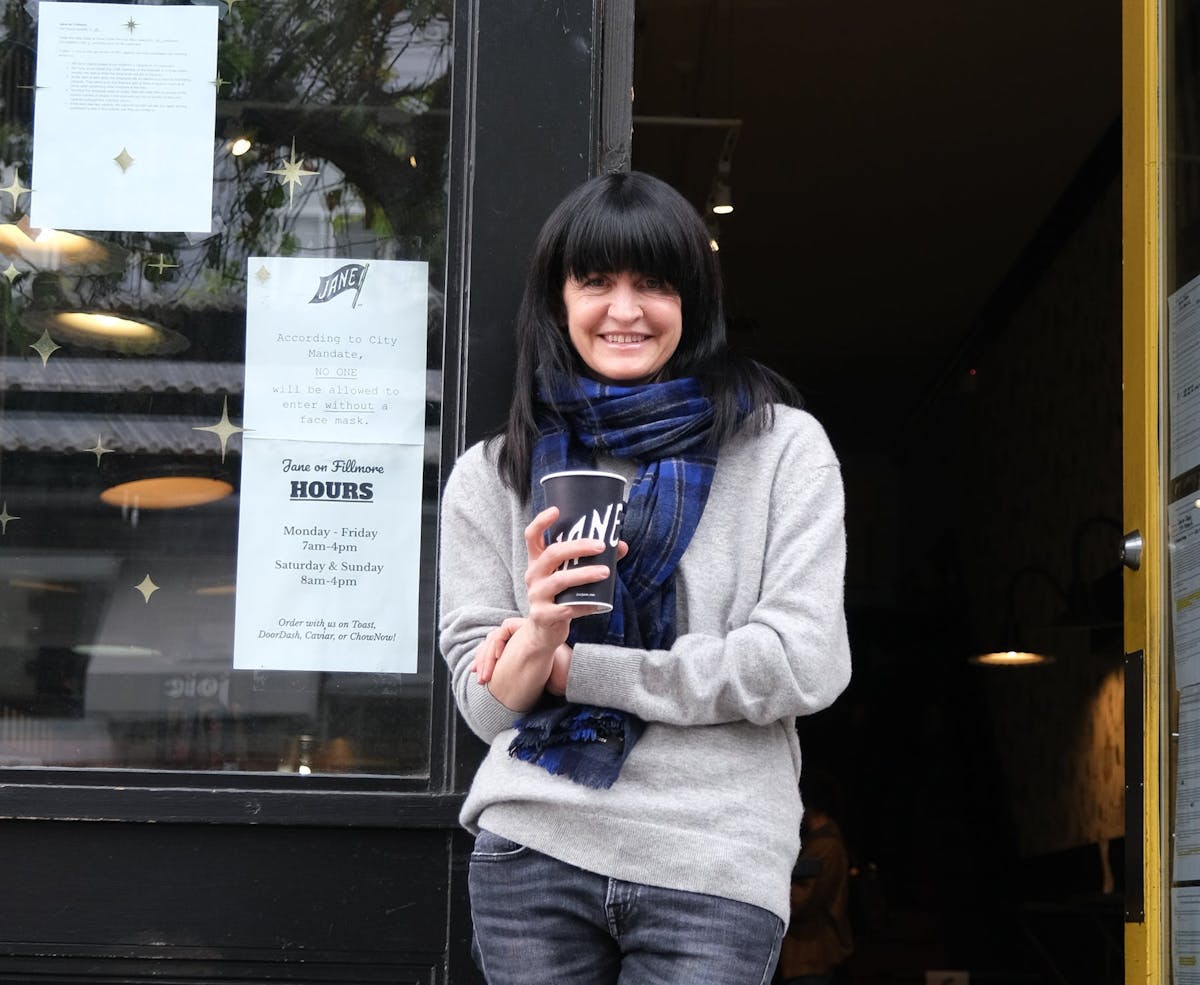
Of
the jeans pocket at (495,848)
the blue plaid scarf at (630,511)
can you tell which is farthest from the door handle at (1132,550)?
the jeans pocket at (495,848)

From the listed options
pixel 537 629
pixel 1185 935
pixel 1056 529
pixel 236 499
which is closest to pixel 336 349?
pixel 236 499

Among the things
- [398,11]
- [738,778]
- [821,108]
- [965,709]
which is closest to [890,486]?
[965,709]

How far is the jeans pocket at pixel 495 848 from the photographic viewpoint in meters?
1.78

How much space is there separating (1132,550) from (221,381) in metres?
1.59

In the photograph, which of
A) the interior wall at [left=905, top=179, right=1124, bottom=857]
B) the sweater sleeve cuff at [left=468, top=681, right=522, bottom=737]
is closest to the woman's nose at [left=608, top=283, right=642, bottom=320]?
the sweater sleeve cuff at [left=468, top=681, right=522, bottom=737]

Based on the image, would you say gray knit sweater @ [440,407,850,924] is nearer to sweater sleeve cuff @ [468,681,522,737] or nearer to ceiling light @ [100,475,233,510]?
sweater sleeve cuff @ [468,681,522,737]

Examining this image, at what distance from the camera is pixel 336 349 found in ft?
8.80

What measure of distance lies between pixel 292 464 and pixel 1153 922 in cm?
162

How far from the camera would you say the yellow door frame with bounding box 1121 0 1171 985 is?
252 centimetres

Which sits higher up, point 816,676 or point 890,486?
point 890,486

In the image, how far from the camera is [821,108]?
20.3ft

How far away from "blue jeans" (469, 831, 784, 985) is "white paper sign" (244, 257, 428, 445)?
1.05 metres

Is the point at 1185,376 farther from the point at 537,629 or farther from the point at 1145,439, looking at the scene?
the point at 537,629

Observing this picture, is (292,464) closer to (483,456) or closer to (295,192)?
(295,192)
